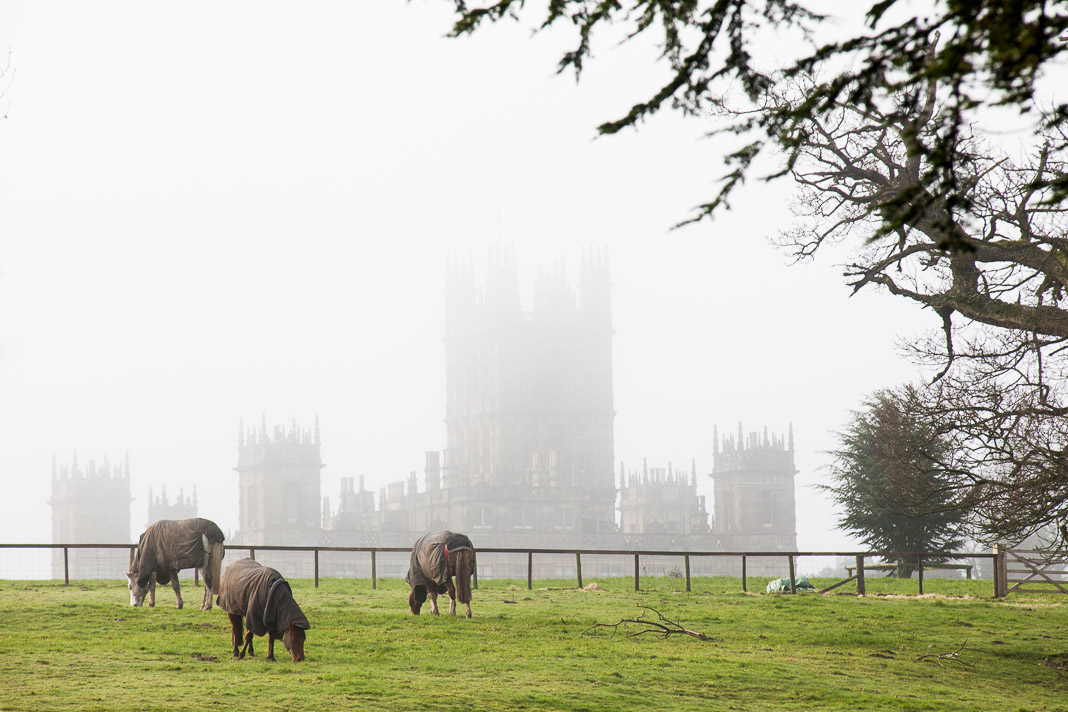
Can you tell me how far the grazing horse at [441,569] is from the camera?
19.3 meters

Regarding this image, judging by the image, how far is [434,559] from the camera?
19.5 m

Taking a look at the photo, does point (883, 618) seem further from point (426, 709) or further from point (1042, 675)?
point (426, 709)

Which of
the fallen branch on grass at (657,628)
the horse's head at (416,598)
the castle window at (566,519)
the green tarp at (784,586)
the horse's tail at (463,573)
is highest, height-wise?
the horse's tail at (463,573)

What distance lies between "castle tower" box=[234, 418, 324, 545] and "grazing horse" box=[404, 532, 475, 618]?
83.6 meters

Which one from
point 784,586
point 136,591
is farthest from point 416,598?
point 784,586

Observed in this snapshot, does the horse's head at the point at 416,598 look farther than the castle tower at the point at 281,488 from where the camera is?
No

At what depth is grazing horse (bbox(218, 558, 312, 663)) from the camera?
14773 mm

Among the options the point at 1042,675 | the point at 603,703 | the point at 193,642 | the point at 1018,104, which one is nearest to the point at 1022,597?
the point at 1042,675

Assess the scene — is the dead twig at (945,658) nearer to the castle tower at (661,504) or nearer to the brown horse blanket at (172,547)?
the brown horse blanket at (172,547)

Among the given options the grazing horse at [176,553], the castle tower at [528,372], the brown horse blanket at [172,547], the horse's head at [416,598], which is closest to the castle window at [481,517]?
the castle tower at [528,372]

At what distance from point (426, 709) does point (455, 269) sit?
118682 millimetres

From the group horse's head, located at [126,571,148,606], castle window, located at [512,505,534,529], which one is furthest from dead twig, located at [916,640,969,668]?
castle window, located at [512,505,534,529]

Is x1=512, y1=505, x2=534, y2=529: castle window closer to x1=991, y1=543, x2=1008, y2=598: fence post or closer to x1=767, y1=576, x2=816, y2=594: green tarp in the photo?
x1=767, y1=576, x2=816, y2=594: green tarp

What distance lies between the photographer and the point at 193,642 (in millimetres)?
16734
